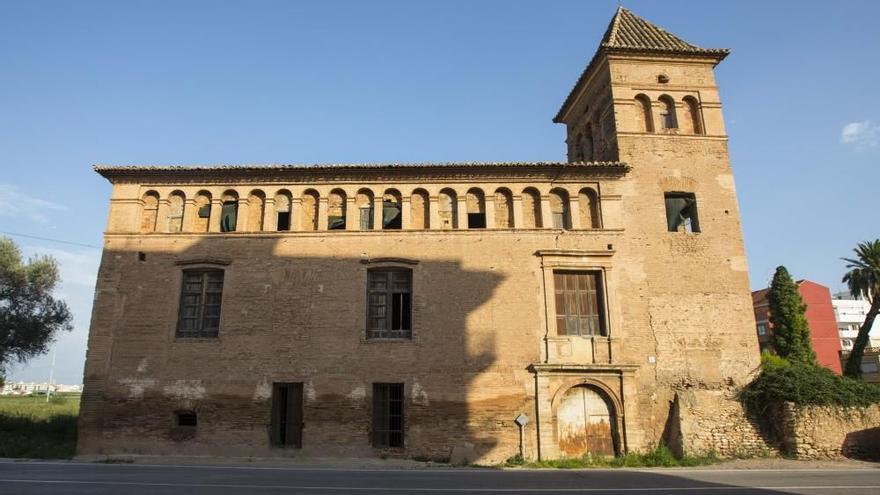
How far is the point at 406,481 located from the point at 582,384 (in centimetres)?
742

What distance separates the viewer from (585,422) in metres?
16.9

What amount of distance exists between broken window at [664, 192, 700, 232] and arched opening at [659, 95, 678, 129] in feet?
8.96

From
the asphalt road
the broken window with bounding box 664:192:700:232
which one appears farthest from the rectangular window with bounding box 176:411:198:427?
the broken window with bounding box 664:192:700:232

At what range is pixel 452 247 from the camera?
1812 cm

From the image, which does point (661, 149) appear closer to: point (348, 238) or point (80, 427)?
point (348, 238)

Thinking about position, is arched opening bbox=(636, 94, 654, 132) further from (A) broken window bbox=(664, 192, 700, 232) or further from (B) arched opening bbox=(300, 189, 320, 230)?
(B) arched opening bbox=(300, 189, 320, 230)

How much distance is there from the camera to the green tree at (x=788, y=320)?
1136 inches

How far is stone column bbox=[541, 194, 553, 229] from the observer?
60.6ft

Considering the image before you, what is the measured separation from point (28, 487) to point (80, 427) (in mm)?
7888

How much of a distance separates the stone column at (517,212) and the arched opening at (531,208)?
6.3 inches

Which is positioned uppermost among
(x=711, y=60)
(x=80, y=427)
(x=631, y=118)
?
(x=711, y=60)

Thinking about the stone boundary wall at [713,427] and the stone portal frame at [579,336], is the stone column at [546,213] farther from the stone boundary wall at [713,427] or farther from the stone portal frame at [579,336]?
the stone boundary wall at [713,427]

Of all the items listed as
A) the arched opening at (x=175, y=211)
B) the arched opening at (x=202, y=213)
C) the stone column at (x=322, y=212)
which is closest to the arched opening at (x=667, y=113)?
the stone column at (x=322, y=212)

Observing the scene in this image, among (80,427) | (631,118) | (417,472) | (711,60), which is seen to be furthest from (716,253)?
(80,427)
